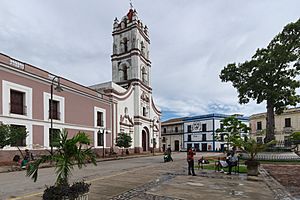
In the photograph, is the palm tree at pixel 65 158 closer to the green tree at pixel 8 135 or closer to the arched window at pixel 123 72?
the green tree at pixel 8 135

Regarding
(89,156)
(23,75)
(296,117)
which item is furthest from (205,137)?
(89,156)

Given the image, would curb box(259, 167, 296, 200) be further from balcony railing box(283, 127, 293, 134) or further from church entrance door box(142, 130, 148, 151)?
balcony railing box(283, 127, 293, 134)

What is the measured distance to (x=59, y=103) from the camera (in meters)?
25.1

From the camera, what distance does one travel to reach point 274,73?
886 inches

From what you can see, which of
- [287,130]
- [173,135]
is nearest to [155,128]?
[173,135]

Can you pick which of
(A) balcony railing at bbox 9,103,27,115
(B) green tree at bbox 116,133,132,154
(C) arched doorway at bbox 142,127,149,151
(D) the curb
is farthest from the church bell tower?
(D) the curb

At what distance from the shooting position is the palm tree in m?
4.99

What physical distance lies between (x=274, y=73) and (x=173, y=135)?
144 ft

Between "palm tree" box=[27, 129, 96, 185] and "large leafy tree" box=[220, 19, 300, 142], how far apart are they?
67.1 ft

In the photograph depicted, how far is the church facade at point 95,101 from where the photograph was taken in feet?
67.4

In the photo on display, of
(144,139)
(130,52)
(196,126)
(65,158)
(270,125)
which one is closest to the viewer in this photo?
(65,158)

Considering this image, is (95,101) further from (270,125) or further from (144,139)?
(270,125)

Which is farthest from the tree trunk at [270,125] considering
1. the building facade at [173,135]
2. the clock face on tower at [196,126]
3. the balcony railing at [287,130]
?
the building facade at [173,135]

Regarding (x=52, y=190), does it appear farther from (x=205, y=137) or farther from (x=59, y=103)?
(x=205, y=137)
